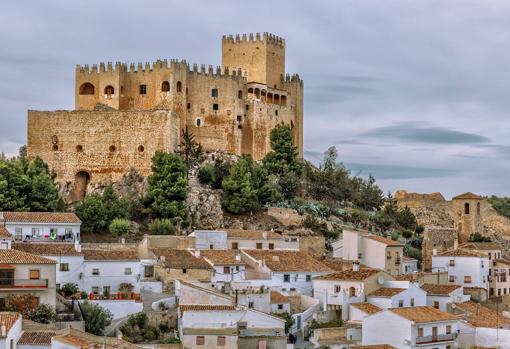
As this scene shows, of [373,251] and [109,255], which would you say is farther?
[373,251]

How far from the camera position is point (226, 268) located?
43.3 metres

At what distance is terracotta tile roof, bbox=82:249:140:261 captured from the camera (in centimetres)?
4101

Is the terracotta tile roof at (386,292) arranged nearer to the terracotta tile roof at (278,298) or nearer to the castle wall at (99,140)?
the terracotta tile roof at (278,298)

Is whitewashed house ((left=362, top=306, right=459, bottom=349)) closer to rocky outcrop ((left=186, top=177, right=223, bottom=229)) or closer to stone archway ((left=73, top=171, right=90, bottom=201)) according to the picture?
rocky outcrop ((left=186, top=177, right=223, bottom=229))

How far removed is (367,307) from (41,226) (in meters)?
14.9

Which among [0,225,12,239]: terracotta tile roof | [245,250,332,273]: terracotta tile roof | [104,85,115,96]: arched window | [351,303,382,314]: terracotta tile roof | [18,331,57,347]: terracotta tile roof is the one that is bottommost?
[18,331,57,347]: terracotta tile roof

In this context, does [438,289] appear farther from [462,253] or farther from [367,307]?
[462,253]

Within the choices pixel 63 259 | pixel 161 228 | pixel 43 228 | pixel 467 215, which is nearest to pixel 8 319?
pixel 63 259

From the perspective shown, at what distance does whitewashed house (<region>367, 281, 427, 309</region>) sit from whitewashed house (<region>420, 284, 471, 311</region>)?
155 cm

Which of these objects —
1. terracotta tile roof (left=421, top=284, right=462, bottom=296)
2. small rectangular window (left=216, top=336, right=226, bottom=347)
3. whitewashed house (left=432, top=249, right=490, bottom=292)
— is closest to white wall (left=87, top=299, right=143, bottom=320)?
small rectangular window (left=216, top=336, right=226, bottom=347)

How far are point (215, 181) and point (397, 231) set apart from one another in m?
→ 12.7

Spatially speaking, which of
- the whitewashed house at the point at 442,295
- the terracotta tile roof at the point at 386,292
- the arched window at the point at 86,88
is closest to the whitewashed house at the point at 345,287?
the terracotta tile roof at the point at 386,292

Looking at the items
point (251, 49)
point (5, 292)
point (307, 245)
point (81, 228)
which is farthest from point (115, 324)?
point (251, 49)

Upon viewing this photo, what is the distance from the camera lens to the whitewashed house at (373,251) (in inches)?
1935
